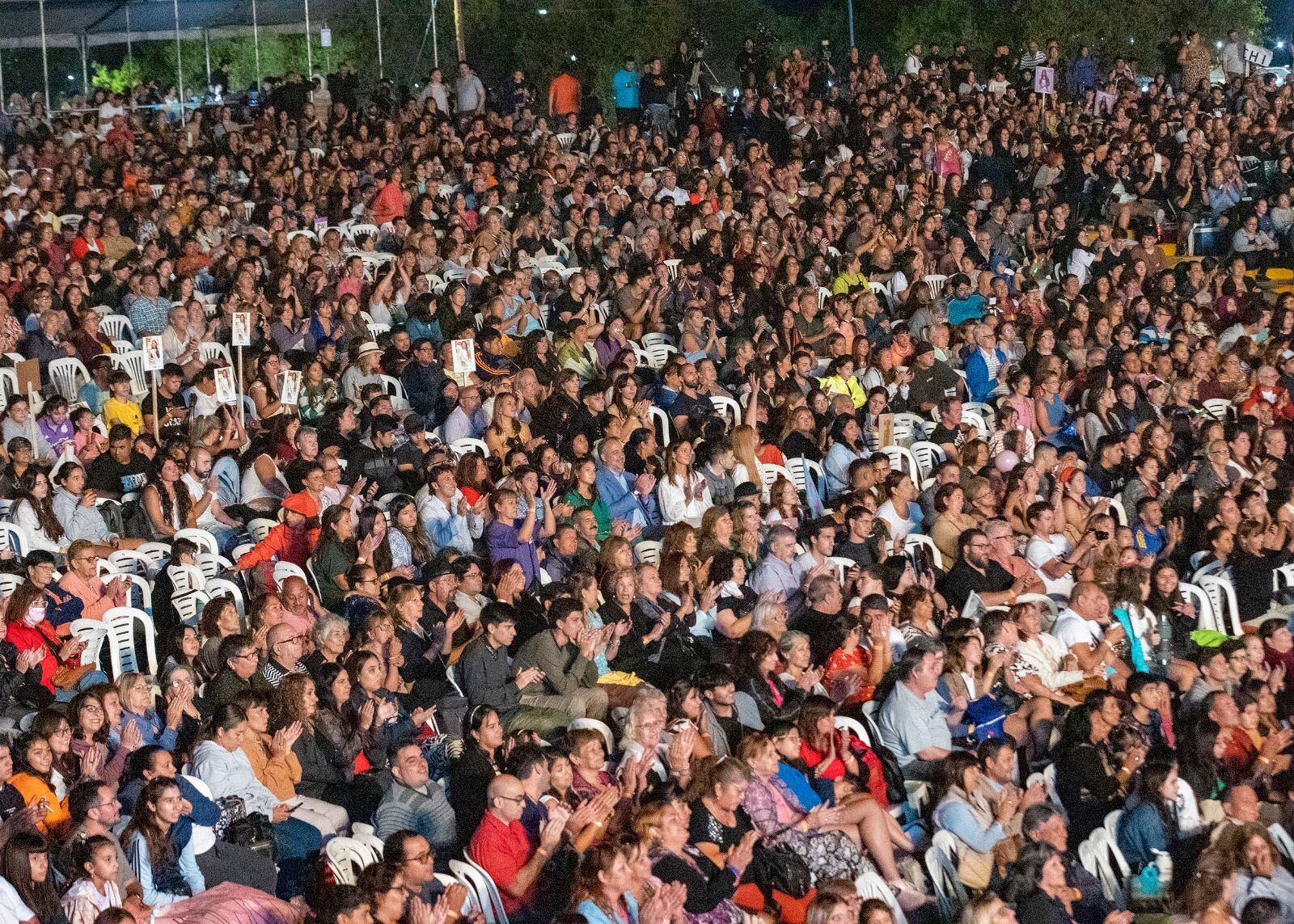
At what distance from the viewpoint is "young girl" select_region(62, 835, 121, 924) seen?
589cm

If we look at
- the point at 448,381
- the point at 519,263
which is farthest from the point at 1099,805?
the point at 519,263

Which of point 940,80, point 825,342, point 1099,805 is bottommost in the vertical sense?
point 1099,805

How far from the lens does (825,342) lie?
1373 cm

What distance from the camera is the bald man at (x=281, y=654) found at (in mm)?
7957

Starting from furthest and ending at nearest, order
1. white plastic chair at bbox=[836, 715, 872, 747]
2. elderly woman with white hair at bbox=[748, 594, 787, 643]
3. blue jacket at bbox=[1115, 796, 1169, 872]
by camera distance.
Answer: elderly woman with white hair at bbox=[748, 594, 787, 643]
white plastic chair at bbox=[836, 715, 872, 747]
blue jacket at bbox=[1115, 796, 1169, 872]

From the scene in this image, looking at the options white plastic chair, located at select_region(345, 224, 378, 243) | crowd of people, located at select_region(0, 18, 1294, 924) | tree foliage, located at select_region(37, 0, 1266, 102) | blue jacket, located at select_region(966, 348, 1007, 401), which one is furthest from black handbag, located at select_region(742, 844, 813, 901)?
tree foliage, located at select_region(37, 0, 1266, 102)

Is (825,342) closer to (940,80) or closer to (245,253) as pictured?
(245,253)

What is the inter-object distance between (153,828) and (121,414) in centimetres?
549

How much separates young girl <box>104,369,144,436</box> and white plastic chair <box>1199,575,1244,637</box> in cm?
645

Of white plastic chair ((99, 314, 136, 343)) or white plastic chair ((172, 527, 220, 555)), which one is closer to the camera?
white plastic chair ((172, 527, 220, 555))

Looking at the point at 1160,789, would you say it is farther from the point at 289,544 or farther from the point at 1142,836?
the point at 289,544

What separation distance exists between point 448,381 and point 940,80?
12.0 meters

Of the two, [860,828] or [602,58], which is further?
[602,58]

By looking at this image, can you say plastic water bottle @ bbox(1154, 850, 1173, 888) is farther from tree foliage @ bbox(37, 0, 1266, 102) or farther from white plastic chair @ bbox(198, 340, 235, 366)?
tree foliage @ bbox(37, 0, 1266, 102)
